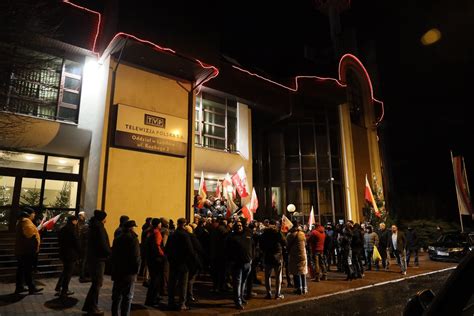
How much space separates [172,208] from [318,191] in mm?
12795

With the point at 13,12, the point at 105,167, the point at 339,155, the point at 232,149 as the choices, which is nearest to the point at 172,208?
the point at 105,167

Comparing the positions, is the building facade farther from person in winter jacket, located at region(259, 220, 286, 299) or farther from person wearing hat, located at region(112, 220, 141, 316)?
person wearing hat, located at region(112, 220, 141, 316)

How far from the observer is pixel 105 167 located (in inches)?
476

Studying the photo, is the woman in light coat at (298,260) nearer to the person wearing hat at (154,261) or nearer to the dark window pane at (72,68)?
the person wearing hat at (154,261)

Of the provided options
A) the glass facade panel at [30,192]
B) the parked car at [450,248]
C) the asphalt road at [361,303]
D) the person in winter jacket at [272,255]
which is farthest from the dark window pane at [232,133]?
the parked car at [450,248]

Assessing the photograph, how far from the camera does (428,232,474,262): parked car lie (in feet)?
51.1

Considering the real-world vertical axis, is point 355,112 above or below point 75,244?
above

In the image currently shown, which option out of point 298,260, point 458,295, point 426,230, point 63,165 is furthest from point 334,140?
point 458,295

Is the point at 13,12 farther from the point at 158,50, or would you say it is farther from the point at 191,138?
the point at 191,138

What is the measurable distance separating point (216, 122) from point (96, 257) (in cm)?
1249

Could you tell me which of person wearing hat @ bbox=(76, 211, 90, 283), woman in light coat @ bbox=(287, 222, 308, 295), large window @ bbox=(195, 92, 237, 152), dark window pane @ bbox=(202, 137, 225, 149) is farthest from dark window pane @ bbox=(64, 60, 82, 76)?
woman in light coat @ bbox=(287, 222, 308, 295)

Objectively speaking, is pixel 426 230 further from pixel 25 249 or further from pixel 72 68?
pixel 25 249

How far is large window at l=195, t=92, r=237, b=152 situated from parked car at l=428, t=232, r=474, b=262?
447 inches

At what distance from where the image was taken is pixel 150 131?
43.9 feet
